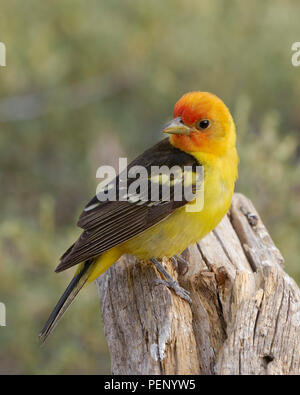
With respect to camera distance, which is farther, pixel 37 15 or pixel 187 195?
pixel 37 15

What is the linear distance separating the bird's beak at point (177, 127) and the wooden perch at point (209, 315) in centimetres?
79

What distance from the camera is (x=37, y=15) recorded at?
845cm

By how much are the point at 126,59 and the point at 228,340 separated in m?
6.24

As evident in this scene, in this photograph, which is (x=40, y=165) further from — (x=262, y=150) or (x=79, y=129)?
(x=262, y=150)

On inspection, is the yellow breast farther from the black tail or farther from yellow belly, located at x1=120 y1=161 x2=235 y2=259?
the black tail

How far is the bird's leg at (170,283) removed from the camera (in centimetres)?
360

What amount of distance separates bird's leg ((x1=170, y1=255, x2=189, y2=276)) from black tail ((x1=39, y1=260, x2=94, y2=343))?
0.59 metres

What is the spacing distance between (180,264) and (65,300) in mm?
812

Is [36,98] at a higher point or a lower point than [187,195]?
higher

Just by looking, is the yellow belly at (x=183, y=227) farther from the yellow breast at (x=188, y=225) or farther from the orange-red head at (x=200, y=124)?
the orange-red head at (x=200, y=124)
